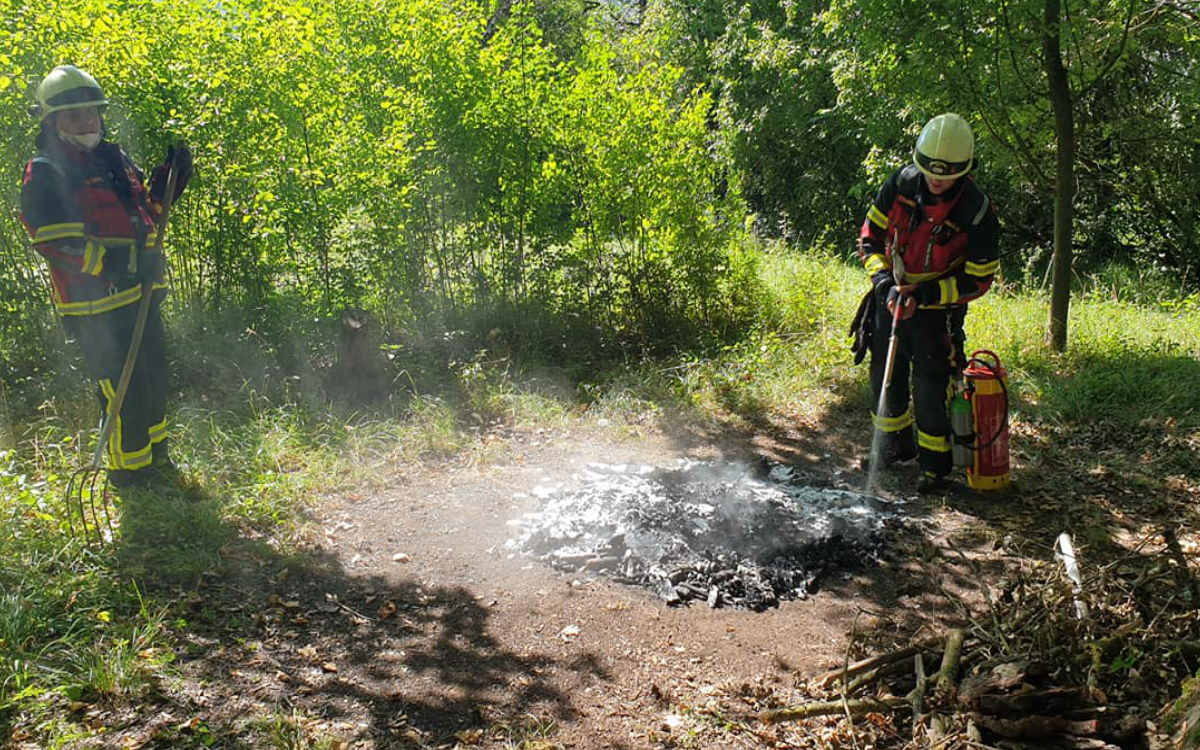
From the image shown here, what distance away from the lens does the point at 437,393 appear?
7.25m

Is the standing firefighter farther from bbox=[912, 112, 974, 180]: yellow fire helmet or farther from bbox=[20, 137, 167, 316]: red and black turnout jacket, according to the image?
bbox=[912, 112, 974, 180]: yellow fire helmet

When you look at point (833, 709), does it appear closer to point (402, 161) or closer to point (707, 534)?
point (707, 534)

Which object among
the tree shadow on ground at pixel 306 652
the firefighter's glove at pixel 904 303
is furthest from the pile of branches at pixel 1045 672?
the firefighter's glove at pixel 904 303

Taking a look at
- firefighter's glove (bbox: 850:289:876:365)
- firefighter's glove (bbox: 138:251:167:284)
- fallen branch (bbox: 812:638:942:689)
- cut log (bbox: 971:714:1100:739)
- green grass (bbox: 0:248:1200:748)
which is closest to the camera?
cut log (bbox: 971:714:1100:739)

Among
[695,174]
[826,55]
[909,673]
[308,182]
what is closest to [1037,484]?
[909,673]

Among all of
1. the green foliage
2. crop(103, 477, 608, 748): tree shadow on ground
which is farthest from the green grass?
the green foliage

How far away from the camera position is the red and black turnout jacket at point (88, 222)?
4457 millimetres

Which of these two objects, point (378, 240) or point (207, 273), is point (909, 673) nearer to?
point (378, 240)

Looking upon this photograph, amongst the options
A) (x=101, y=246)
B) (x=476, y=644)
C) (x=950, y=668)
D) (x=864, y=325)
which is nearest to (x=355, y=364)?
(x=101, y=246)

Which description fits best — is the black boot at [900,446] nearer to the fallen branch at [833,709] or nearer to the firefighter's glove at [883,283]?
the firefighter's glove at [883,283]

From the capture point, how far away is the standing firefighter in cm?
446

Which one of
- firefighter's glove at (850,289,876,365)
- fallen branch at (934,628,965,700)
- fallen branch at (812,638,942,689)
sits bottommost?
fallen branch at (812,638,942,689)

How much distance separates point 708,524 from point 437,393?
3300mm

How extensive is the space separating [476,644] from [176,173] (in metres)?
3.52
